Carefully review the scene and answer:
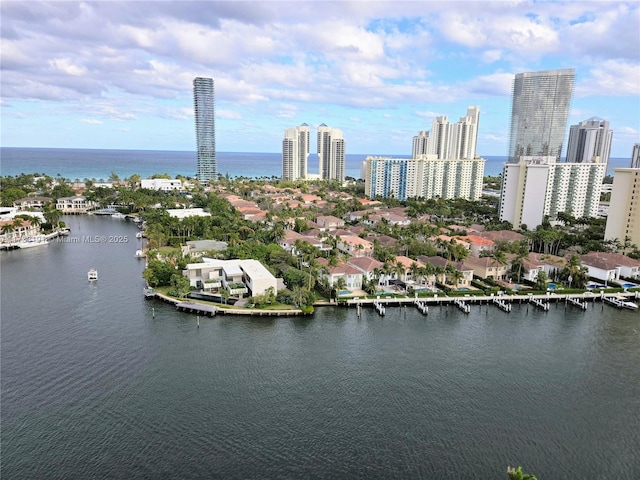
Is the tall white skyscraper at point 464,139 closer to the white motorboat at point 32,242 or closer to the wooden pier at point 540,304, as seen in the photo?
the wooden pier at point 540,304

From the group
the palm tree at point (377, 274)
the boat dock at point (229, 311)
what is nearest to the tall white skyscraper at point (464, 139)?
the palm tree at point (377, 274)

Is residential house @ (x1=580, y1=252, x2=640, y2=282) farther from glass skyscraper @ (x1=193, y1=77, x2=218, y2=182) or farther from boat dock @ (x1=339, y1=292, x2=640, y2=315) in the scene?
glass skyscraper @ (x1=193, y1=77, x2=218, y2=182)

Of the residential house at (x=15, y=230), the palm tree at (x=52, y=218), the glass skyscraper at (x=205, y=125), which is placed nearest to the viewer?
the residential house at (x=15, y=230)

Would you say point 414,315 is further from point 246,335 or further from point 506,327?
point 246,335

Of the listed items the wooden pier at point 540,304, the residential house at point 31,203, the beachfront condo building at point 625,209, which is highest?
the beachfront condo building at point 625,209

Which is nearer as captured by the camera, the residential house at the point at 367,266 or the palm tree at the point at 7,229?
the residential house at the point at 367,266

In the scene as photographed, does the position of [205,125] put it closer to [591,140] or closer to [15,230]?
[15,230]

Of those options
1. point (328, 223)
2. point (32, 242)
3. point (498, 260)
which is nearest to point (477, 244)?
point (498, 260)
